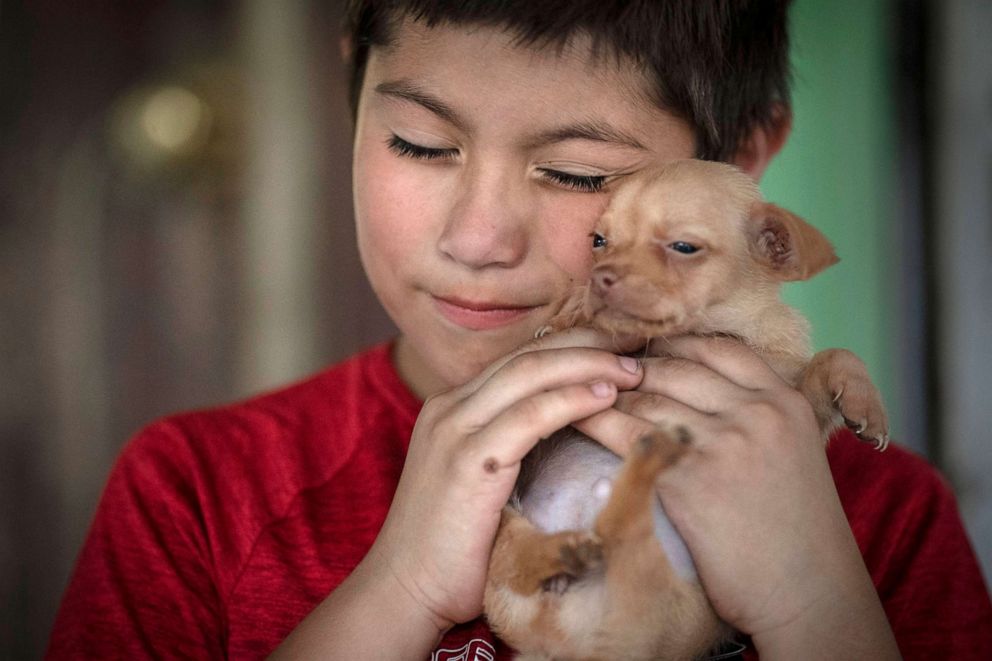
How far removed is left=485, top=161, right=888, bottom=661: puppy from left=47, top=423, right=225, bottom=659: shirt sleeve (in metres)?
0.58

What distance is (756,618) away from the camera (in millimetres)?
1298

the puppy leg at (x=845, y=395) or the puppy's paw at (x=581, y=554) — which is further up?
the puppy leg at (x=845, y=395)

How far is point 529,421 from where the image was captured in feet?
4.34

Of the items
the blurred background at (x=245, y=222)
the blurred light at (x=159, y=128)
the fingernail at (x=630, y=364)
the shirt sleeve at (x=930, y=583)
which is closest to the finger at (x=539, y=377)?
the fingernail at (x=630, y=364)

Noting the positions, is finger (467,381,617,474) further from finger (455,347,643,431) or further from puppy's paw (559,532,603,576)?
puppy's paw (559,532,603,576)

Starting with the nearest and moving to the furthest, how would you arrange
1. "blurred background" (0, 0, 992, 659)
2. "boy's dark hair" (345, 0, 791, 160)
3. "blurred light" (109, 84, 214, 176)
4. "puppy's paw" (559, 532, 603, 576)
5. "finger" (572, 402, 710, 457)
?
"puppy's paw" (559, 532, 603, 576)
"finger" (572, 402, 710, 457)
"boy's dark hair" (345, 0, 791, 160)
"blurred background" (0, 0, 992, 659)
"blurred light" (109, 84, 214, 176)

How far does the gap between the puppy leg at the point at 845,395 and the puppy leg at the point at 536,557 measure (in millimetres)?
453

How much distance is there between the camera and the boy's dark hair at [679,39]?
1552mm

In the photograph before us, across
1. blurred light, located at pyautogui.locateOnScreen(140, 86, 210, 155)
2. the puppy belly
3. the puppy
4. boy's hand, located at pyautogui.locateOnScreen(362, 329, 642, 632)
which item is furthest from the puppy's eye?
blurred light, located at pyautogui.locateOnScreen(140, 86, 210, 155)

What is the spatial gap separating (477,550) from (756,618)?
0.40m

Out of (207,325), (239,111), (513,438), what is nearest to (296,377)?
(207,325)

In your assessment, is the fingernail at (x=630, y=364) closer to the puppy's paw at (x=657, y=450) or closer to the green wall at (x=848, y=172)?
the puppy's paw at (x=657, y=450)

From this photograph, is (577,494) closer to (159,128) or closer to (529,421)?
(529,421)

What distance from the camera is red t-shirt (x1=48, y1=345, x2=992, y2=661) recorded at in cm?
157
